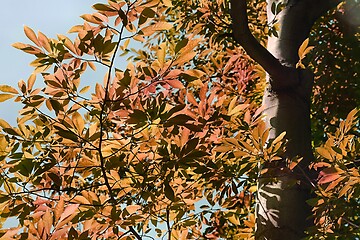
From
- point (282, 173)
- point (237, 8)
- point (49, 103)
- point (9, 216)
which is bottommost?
point (282, 173)

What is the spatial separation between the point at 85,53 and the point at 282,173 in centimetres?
111

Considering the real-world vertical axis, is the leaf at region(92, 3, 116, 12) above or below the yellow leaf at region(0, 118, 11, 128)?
below

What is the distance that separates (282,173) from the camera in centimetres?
216

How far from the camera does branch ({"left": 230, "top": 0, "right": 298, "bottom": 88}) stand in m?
2.22

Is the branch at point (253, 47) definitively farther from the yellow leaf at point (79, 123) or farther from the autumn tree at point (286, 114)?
the yellow leaf at point (79, 123)

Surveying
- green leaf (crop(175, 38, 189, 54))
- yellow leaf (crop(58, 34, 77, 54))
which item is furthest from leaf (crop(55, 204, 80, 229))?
green leaf (crop(175, 38, 189, 54))

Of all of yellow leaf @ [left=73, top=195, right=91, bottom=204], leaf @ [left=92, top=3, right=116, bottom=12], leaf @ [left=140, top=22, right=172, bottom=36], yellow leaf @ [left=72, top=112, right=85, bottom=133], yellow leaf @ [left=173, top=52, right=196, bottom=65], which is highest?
leaf @ [left=92, top=3, right=116, bottom=12]

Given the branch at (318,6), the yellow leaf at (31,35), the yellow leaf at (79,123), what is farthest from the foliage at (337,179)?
the branch at (318,6)

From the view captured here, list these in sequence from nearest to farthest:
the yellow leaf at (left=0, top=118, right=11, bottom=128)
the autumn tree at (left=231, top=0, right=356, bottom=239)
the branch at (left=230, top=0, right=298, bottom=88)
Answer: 1. the yellow leaf at (left=0, top=118, right=11, bottom=128)
2. the autumn tree at (left=231, top=0, right=356, bottom=239)
3. the branch at (left=230, top=0, right=298, bottom=88)

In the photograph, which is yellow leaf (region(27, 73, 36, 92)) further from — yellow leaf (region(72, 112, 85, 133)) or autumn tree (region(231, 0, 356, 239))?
autumn tree (region(231, 0, 356, 239))

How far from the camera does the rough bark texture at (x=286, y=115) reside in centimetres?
211

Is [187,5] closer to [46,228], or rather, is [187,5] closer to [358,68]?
[358,68]

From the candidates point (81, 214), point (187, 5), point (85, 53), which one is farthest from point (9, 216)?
point (187, 5)

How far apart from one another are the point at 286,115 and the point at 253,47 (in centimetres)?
41
